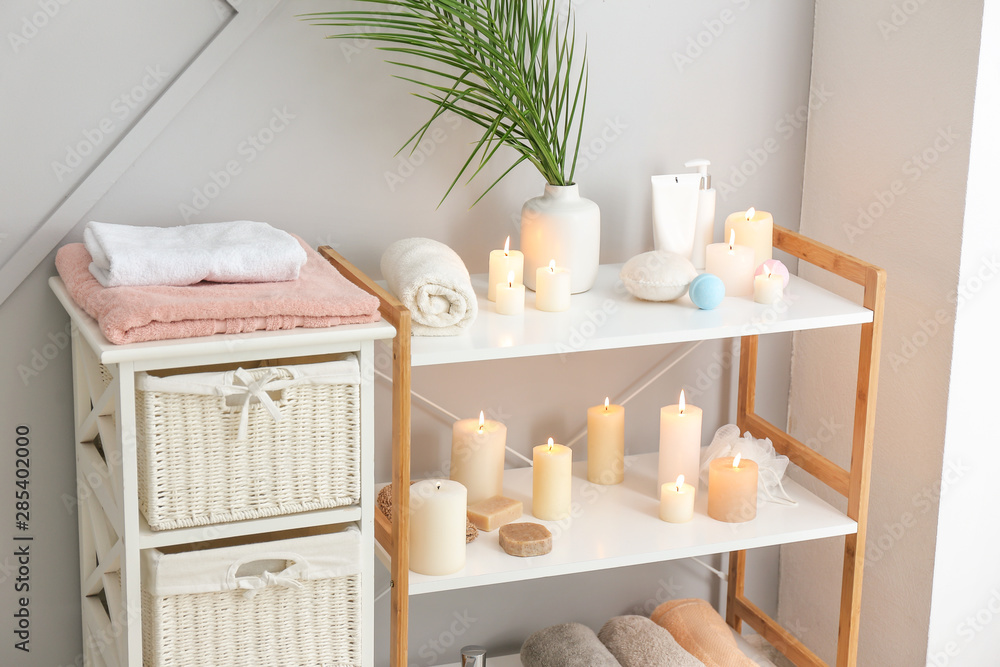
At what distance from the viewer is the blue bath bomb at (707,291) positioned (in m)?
1.54

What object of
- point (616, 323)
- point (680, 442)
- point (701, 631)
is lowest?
point (701, 631)

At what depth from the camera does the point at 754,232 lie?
5.53 feet

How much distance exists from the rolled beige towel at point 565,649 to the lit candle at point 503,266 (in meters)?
0.61

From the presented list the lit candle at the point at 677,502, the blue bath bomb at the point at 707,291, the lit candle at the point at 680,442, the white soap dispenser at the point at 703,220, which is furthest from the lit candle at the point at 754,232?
the lit candle at the point at 677,502

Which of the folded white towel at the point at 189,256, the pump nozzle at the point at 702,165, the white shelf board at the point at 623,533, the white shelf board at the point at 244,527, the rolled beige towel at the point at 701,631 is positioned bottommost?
the rolled beige towel at the point at 701,631

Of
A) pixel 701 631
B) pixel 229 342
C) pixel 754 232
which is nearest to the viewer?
pixel 229 342

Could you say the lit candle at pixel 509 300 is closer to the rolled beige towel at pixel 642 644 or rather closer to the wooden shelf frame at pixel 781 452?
the wooden shelf frame at pixel 781 452

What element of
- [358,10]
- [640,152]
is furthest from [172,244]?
[640,152]

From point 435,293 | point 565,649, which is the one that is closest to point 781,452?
point 565,649

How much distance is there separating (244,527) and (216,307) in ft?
0.93

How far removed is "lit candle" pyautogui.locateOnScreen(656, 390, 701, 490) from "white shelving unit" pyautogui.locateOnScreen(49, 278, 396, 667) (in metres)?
0.56

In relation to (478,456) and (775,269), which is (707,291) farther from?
(478,456)

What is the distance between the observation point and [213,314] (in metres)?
1.24

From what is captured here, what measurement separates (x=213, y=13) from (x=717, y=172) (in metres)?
0.88
